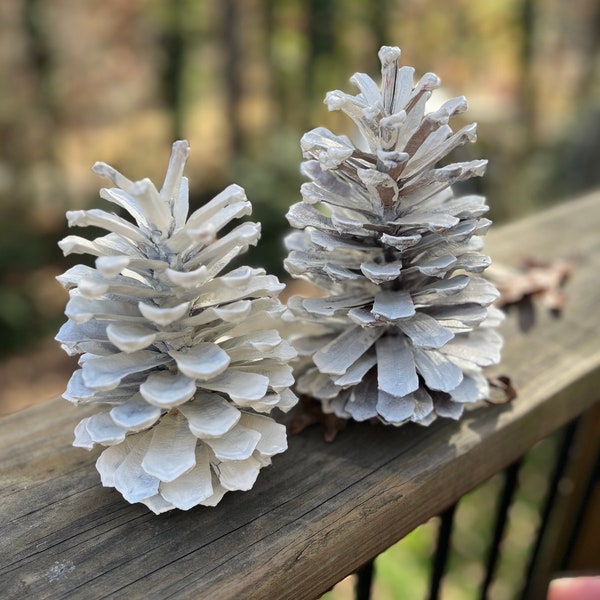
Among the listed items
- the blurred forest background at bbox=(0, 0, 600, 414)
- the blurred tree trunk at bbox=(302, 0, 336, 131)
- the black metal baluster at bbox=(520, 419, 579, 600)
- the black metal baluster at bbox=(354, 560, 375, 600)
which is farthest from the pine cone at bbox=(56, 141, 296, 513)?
the blurred tree trunk at bbox=(302, 0, 336, 131)

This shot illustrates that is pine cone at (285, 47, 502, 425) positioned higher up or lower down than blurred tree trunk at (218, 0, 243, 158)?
higher up

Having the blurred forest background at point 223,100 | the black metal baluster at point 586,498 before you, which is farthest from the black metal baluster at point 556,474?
the blurred forest background at point 223,100

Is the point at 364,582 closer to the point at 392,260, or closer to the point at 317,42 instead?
the point at 392,260

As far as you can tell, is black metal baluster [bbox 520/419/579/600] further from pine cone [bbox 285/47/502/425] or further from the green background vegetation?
the green background vegetation

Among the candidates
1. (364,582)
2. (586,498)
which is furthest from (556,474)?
(364,582)

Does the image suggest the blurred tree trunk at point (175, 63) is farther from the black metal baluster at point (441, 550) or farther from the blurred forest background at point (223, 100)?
the black metal baluster at point (441, 550)

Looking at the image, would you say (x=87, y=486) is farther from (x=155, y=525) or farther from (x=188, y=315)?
(x=188, y=315)

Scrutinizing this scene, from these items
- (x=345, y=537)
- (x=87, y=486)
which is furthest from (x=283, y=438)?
(x=87, y=486)
